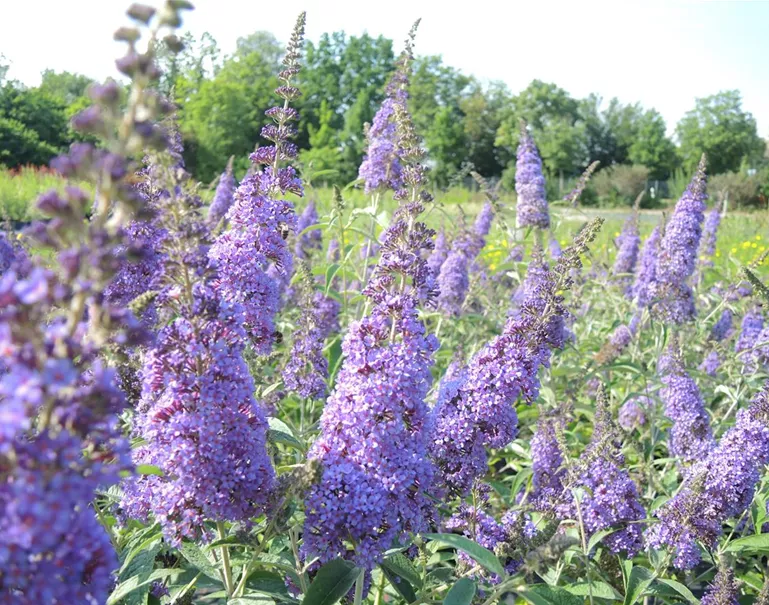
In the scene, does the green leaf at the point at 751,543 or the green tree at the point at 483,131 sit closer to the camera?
the green leaf at the point at 751,543

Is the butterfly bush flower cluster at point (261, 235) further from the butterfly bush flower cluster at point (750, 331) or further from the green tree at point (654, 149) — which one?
the green tree at point (654, 149)

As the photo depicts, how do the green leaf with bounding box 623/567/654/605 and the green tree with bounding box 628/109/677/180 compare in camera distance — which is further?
the green tree with bounding box 628/109/677/180

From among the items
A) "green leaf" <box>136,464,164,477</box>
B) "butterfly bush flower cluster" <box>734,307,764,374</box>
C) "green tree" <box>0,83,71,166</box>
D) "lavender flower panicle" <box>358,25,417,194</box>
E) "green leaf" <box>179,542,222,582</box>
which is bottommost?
"green leaf" <box>179,542,222,582</box>

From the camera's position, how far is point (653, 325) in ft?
20.9

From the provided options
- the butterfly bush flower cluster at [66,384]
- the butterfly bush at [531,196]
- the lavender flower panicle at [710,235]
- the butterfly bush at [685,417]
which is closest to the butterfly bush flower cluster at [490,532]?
the butterfly bush flower cluster at [66,384]

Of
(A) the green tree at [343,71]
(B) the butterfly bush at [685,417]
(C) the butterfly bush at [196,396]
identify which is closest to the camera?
(C) the butterfly bush at [196,396]

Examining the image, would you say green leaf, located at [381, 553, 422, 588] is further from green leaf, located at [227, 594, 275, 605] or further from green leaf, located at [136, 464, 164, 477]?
green leaf, located at [136, 464, 164, 477]

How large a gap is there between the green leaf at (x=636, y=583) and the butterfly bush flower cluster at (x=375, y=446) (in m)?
1.10

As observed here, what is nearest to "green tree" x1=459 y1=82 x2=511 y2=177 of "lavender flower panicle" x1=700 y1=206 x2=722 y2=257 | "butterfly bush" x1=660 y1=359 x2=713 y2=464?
"lavender flower panicle" x1=700 y1=206 x2=722 y2=257

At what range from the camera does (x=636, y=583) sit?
3070 mm

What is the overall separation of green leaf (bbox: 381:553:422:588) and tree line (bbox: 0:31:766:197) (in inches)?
1138

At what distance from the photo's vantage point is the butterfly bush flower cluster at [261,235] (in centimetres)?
277

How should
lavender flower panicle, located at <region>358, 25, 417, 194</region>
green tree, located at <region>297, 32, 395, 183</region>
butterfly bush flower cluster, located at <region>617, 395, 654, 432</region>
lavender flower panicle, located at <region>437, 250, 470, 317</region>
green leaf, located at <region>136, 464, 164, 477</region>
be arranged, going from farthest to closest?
green tree, located at <region>297, 32, 395, 183</region> → lavender flower panicle, located at <region>437, 250, 470, 317</region> → butterfly bush flower cluster, located at <region>617, 395, 654, 432</region> → lavender flower panicle, located at <region>358, 25, 417, 194</region> → green leaf, located at <region>136, 464, 164, 477</region>

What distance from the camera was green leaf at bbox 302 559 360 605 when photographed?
2080 mm
